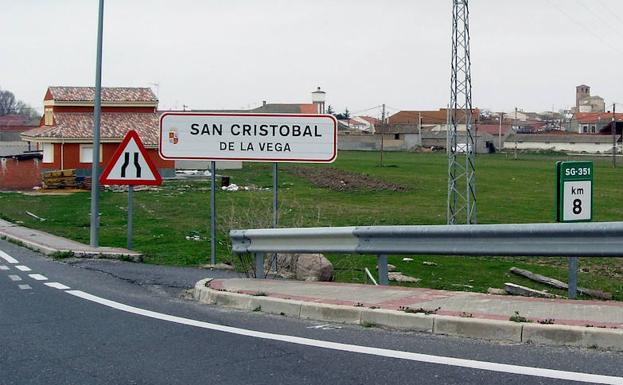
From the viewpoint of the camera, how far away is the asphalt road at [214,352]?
22.2ft

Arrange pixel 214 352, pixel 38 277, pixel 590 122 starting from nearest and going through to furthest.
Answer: pixel 214 352 → pixel 38 277 → pixel 590 122

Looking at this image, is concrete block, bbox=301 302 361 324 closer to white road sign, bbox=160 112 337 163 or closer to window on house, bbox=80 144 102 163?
white road sign, bbox=160 112 337 163

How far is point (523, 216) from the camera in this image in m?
31.3

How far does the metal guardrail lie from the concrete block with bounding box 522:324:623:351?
1497mm

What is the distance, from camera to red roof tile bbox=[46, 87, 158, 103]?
57156 mm

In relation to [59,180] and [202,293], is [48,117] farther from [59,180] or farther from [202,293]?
[202,293]

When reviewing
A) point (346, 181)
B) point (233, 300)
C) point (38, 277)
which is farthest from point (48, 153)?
point (233, 300)

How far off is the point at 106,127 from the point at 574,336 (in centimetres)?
4962

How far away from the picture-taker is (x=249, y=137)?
14461mm

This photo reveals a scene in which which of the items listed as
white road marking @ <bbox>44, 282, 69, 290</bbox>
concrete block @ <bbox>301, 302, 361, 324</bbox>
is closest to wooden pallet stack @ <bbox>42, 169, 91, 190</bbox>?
white road marking @ <bbox>44, 282, 69, 290</bbox>

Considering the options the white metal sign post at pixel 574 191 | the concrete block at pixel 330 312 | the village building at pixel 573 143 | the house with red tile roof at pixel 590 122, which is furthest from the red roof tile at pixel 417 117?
the concrete block at pixel 330 312

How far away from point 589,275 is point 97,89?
10.8m

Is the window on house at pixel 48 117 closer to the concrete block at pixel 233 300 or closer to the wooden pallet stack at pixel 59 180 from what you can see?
Result: the wooden pallet stack at pixel 59 180

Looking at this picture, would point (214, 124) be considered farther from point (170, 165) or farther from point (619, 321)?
point (170, 165)
